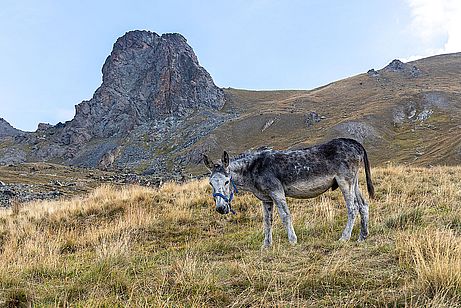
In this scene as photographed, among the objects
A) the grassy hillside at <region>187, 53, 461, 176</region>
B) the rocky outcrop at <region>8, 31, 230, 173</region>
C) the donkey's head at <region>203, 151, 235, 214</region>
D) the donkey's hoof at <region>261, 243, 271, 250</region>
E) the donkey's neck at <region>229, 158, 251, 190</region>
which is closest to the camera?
the donkey's head at <region>203, 151, 235, 214</region>

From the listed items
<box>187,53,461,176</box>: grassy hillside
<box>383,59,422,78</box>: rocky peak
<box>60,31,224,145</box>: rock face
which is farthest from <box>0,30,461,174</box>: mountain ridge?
<box>383,59,422,78</box>: rocky peak

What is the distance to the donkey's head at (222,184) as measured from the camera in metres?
6.84

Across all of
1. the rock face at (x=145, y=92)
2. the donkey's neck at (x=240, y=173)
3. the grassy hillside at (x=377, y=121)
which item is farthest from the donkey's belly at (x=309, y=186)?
the rock face at (x=145, y=92)

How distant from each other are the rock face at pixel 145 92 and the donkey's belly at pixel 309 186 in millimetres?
107453

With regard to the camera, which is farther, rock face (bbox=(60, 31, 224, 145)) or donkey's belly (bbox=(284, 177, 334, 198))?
rock face (bbox=(60, 31, 224, 145))

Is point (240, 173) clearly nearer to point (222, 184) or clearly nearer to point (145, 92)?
point (222, 184)

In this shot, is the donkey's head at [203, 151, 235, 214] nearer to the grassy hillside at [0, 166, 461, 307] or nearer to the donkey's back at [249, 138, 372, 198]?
the donkey's back at [249, 138, 372, 198]

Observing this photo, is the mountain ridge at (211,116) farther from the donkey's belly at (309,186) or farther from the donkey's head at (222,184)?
the donkey's head at (222,184)

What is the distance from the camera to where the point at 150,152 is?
294ft

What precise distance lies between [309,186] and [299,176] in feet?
0.95

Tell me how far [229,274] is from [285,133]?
7530 cm

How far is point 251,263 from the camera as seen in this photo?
5637 mm

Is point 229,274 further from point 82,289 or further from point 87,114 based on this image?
point 87,114

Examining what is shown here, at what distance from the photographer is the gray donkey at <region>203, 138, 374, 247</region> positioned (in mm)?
7547
